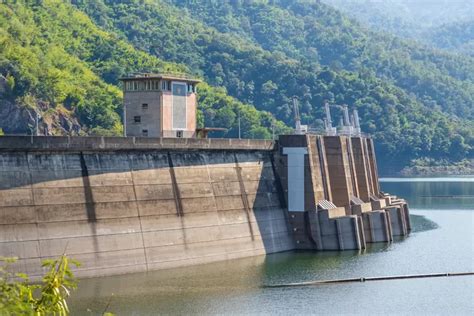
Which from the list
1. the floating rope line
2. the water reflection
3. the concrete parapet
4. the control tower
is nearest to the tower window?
the control tower

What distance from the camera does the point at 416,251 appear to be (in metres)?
74.9

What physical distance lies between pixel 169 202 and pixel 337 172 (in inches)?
765

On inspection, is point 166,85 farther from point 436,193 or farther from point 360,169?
point 436,193

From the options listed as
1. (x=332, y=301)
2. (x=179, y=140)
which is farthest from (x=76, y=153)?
(x=332, y=301)

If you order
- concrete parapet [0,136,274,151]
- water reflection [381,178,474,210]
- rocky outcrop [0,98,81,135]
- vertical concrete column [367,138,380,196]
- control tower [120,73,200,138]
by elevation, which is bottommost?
water reflection [381,178,474,210]

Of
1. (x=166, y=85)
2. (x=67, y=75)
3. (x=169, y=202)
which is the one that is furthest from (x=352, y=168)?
(x=67, y=75)

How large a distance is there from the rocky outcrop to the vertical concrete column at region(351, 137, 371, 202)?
55002 millimetres

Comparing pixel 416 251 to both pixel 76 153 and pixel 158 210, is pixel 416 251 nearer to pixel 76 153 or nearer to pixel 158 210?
pixel 158 210

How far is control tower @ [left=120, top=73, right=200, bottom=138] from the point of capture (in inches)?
2832

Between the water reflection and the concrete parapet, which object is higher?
the concrete parapet

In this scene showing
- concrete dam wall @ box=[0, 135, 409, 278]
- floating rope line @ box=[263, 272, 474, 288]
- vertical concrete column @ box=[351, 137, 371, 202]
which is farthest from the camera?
vertical concrete column @ box=[351, 137, 371, 202]

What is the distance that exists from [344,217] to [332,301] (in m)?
19.6

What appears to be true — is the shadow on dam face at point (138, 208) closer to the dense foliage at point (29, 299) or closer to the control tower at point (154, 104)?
the control tower at point (154, 104)

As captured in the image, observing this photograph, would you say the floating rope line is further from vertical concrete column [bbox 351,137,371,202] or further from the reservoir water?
vertical concrete column [bbox 351,137,371,202]
